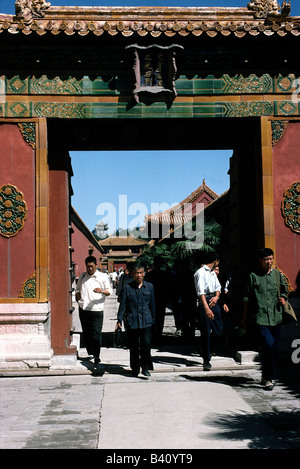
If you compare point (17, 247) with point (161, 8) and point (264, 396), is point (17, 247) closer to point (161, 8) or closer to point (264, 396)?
point (264, 396)

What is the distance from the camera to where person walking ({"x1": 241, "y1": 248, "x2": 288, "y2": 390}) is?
734 centimetres

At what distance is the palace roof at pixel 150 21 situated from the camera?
8.86 meters

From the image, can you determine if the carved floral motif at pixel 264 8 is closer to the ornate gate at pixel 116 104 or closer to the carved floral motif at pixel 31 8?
the ornate gate at pixel 116 104

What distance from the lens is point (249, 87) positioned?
368 inches

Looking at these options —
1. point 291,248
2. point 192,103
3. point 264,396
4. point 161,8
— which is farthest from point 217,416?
point 161,8

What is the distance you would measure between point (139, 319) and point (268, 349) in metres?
1.87

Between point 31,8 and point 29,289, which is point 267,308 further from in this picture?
point 31,8

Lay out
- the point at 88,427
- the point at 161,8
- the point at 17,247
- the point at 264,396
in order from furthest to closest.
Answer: the point at 161,8, the point at 17,247, the point at 264,396, the point at 88,427

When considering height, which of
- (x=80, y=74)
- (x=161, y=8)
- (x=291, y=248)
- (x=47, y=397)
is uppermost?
(x=161, y=8)

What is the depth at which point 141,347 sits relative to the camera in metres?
8.29

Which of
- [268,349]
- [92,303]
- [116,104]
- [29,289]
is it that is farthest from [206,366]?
[116,104]

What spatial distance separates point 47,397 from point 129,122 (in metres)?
4.49

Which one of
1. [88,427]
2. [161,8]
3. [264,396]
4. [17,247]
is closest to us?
[88,427]

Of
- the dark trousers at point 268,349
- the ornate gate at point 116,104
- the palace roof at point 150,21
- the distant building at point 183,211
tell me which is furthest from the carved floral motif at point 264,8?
the distant building at point 183,211
